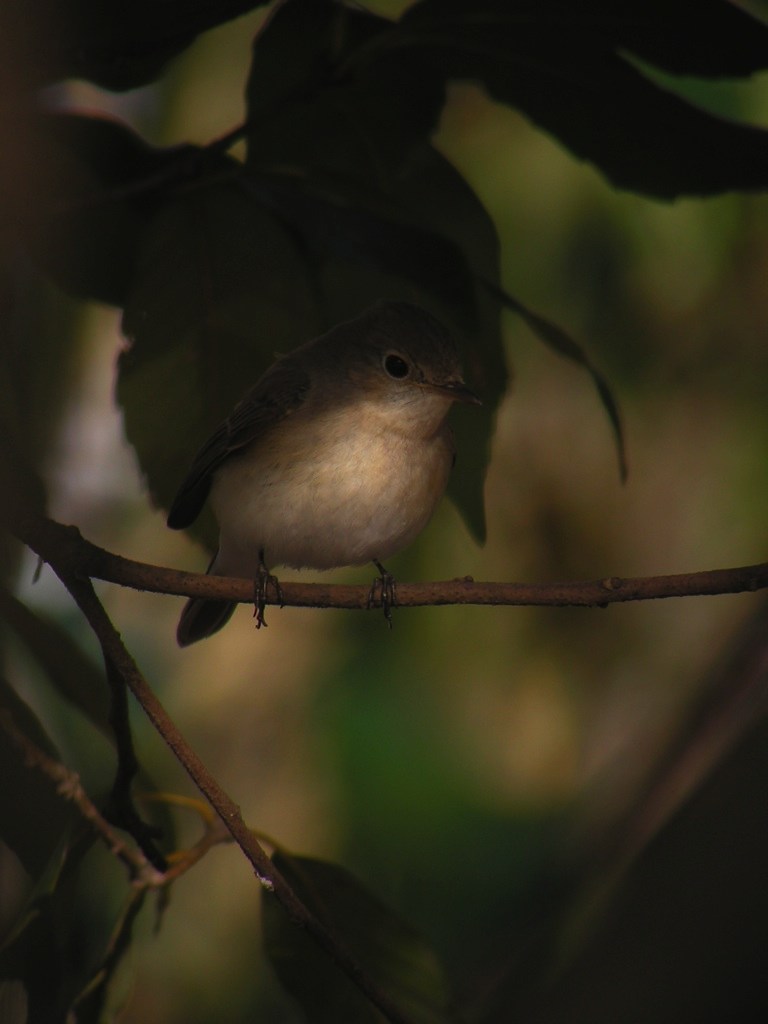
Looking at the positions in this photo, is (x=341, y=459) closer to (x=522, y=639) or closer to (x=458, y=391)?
(x=458, y=391)

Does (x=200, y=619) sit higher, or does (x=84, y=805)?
(x=84, y=805)

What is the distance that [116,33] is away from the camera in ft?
3.56

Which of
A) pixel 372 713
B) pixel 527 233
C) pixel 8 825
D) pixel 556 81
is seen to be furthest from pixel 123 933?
pixel 527 233

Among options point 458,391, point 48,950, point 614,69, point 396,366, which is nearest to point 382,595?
point 458,391

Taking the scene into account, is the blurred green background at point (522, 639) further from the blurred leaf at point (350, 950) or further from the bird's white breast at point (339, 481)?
the blurred leaf at point (350, 950)

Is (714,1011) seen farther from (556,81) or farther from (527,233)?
(527,233)

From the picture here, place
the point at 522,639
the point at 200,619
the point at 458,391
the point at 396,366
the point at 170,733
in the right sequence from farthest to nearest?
the point at 522,639
the point at 200,619
the point at 396,366
the point at 458,391
the point at 170,733

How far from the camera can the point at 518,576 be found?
2525 millimetres

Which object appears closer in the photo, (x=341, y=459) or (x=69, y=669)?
(x=69, y=669)

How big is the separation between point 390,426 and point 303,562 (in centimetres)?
22

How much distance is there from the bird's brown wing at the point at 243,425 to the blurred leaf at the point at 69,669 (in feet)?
0.67

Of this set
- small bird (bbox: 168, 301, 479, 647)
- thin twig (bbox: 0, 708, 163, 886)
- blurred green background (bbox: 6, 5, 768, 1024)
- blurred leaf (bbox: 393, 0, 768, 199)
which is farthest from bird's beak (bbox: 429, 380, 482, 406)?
blurred green background (bbox: 6, 5, 768, 1024)

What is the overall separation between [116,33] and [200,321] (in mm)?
291

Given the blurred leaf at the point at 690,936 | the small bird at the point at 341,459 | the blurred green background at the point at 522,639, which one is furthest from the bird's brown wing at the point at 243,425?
the blurred green background at the point at 522,639
